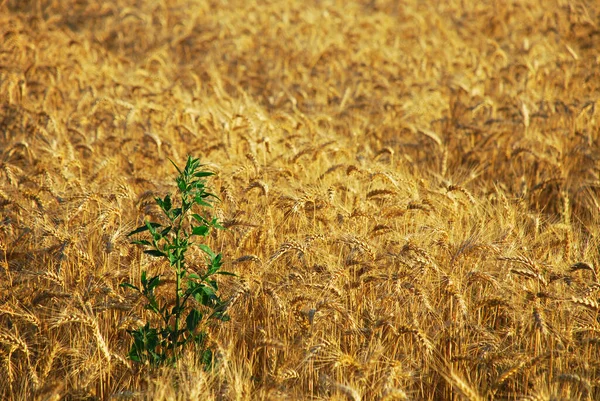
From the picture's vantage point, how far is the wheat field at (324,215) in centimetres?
271

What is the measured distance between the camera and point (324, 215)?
11.9 feet

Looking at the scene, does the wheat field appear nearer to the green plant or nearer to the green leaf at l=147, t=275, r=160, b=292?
the green plant

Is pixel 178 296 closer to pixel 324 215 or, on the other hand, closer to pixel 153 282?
pixel 153 282

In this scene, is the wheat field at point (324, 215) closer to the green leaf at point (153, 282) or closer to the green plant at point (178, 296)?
the green plant at point (178, 296)

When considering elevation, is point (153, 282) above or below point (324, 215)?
below

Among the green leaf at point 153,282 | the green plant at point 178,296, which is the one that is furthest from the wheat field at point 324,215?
the green leaf at point 153,282

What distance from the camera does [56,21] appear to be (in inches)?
372

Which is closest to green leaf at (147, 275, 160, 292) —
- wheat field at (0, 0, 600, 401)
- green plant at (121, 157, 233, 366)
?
green plant at (121, 157, 233, 366)

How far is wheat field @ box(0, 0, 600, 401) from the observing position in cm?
271

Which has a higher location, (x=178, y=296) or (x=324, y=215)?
(x=324, y=215)

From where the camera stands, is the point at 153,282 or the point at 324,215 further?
the point at 324,215

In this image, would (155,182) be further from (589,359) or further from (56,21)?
(56,21)

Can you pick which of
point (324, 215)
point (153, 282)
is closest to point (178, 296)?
point (153, 282)

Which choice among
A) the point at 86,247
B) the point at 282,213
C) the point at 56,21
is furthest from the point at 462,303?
the point at 56,21
